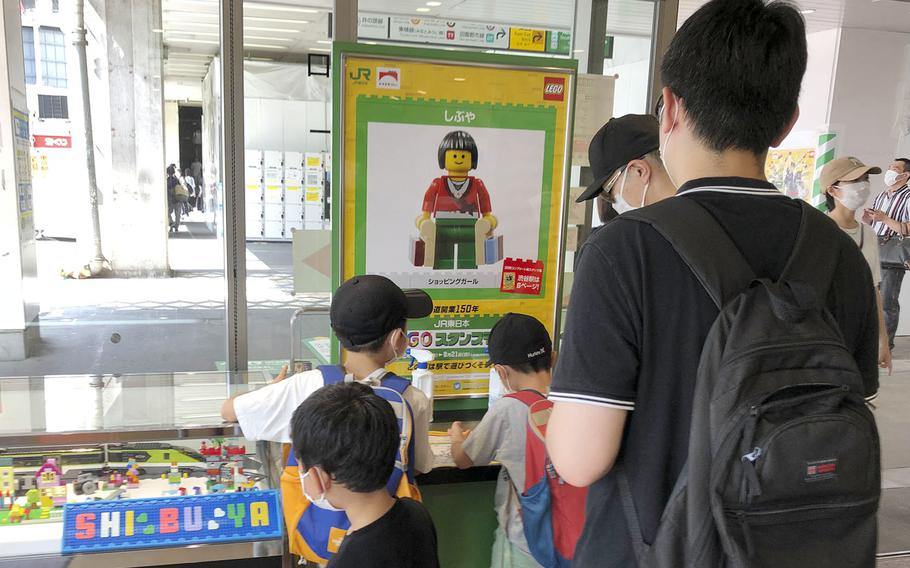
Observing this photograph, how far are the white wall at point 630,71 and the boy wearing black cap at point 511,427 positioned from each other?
5.34ft

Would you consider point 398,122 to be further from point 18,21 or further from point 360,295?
point 18,21

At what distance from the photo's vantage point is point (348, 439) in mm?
1464

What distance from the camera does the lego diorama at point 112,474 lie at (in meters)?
1.99

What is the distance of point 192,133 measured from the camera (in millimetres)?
3260

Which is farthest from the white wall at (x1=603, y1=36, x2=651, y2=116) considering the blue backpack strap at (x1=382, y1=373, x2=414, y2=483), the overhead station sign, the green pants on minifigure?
the blue backpack strap at (x1=382, y1=373, x2=414, y2=483)

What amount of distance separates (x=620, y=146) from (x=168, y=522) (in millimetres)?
1638

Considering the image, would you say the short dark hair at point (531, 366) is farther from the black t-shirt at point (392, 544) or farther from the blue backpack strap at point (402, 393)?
the black t-shirt at point (392, 544)

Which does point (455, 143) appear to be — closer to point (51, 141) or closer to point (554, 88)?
point (554, 88)

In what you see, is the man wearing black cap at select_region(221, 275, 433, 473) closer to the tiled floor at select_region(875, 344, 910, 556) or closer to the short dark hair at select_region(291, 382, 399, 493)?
the short dark hair at select_region(291, 382, 399, 493)

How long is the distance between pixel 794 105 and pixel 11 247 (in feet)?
12.2

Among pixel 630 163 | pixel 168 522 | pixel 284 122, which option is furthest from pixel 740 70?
pixel 284 122

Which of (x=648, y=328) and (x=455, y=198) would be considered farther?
(x=455, y=198)

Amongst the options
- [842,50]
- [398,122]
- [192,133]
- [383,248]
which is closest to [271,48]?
[192,133]

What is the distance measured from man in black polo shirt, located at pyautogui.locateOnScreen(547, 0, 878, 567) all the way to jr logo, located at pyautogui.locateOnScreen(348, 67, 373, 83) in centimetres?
193
